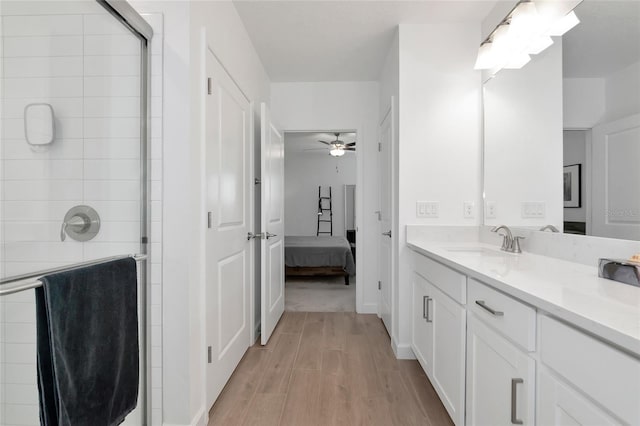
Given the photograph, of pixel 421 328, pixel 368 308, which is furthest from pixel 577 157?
pixel 368 308

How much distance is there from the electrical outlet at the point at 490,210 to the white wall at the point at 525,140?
21mm

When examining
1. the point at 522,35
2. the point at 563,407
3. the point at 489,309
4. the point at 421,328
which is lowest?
the point at 421,328

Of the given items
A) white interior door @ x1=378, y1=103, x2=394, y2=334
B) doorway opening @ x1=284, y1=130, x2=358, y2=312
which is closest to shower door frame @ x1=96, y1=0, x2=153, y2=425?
white interior door @ x1=378, y1=103, x2=394, y2=334

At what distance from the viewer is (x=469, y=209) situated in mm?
2355

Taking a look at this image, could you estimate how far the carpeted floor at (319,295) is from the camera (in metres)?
3.63

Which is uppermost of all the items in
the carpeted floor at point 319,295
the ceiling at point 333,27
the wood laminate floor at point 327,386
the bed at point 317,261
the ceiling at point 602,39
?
the ceiling at point 333,27

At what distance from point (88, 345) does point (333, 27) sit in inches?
98.4

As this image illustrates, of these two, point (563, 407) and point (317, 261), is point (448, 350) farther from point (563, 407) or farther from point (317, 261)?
point (317, 261)

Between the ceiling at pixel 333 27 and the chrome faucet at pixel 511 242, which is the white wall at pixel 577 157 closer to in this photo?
the chrome faucet at pixel 511 242

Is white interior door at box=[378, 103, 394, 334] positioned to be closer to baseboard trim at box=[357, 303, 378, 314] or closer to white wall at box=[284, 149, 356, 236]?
baseboard trim at box=[357, 303, 378, 314]

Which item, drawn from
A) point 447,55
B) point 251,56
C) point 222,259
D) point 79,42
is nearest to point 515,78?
point 447,55

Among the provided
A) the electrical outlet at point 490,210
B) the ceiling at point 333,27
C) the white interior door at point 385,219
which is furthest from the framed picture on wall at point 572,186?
the ceiling at point 333,27

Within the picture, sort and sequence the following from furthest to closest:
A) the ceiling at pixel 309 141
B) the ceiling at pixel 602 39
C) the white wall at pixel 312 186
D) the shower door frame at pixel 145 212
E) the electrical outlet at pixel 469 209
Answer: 1. the white wall at pixel 312 186
2. the ceiling at pixel 309 141
3. the electrical outlet at pixel 469 209
4. the shower door frame at pixel 145 212
5. the ceiling at pixel 602 39

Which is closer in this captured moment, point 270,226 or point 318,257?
point 270,226
